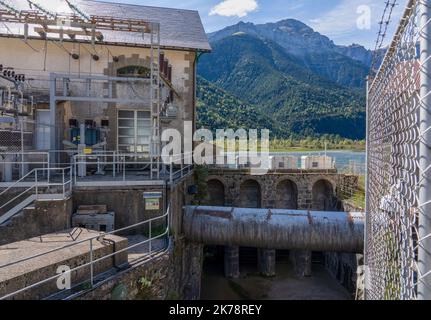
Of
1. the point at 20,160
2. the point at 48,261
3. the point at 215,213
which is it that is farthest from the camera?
the point at 20,160

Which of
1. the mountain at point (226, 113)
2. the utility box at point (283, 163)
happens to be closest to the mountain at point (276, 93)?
the mountain at point (226, 113)

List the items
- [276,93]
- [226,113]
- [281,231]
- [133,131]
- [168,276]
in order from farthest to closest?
[276,93] → [226,113] → [133,131] → [281,231] → [168,276]

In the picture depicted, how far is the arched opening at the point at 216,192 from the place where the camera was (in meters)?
17.6

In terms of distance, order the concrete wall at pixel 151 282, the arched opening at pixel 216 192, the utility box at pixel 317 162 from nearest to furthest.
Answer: the concrete wall at pixel 151 282 → the arched opening at pixel 216 192 → the utility box at pixel 317 162

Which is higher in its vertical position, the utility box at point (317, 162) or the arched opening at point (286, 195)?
the utility box at point (317, 162)

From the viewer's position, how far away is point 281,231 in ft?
27.7

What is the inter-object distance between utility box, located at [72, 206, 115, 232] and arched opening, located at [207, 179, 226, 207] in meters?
10.4

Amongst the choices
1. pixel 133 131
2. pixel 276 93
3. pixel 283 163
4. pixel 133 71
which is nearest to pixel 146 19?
pixel 133 71

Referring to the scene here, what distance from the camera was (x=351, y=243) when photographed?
329 inches

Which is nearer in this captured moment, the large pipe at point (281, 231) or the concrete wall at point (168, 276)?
the concrete wall at point (168, 276)

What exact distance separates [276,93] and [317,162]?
9499cm

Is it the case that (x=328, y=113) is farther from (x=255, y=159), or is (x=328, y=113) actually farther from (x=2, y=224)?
(x=2, y=224)

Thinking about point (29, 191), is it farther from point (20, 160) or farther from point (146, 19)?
point (146, 19)

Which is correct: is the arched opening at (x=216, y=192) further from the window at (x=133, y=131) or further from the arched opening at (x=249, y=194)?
the window at (x=133, y=131)
